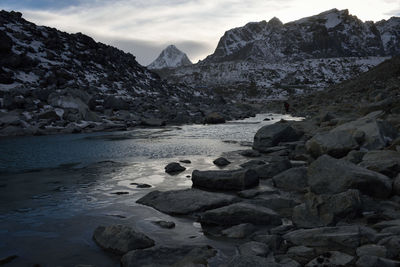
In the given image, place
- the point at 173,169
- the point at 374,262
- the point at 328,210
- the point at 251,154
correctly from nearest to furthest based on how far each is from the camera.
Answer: the point at 374,262 → the point at 328,210 → the point at 173,169 → the point at 251,154

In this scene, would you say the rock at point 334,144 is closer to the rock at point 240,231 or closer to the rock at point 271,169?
the rock at point 271,169

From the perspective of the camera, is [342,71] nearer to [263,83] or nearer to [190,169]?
[263,83]

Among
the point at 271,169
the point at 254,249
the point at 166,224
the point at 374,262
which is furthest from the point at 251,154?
the point at 374,262

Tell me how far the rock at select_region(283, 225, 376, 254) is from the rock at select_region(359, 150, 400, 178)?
139 inches

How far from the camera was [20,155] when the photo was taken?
16.7 metres

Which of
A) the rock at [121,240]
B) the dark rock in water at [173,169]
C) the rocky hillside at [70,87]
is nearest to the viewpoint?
the rock at [121,240]

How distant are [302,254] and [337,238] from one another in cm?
58

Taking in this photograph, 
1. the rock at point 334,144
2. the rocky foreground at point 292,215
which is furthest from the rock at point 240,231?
the rock at point 334,144

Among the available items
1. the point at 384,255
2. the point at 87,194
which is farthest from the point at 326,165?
the point at 87,194

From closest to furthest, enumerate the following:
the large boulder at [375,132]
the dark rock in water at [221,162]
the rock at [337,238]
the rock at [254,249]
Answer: the rock at [337,238], the rock at [254,249], the large boulder at [375,132], the dark rock in water at [221,162]

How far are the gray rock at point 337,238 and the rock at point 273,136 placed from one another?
34.3 ft

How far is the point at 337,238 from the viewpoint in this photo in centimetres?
493

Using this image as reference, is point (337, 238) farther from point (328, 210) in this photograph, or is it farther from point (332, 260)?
point (328, 210)

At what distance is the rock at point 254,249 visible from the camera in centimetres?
497
